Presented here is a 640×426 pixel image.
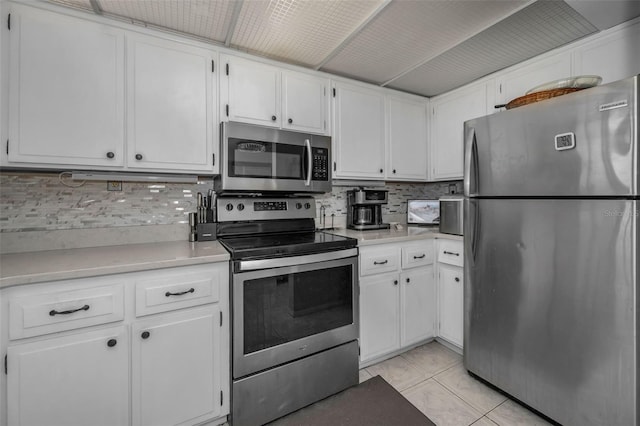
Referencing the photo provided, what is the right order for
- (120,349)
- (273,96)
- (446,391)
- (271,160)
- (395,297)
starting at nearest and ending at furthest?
1. (120,349)
2. (446,391)
3. (271,160)
4. (273,96)
5. (395,297)

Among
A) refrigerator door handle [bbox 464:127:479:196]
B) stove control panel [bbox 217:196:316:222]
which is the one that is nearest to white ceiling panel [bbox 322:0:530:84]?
refrigerator door handle [bbox 464:127:479:196]

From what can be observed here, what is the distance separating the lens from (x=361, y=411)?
1615 millimetres

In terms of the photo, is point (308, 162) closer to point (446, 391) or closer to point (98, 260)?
point (98, 260)

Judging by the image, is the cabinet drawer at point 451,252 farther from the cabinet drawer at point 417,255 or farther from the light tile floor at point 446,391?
the light tile floor at point 446,391

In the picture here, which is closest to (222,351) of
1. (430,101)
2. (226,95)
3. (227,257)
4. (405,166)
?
(227,257)

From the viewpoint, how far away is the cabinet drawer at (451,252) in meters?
2.11

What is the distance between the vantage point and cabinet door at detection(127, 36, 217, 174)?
1595 millimetres

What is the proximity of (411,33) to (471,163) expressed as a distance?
3.00 feet

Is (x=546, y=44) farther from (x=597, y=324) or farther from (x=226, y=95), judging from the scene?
(x=226, y=95)

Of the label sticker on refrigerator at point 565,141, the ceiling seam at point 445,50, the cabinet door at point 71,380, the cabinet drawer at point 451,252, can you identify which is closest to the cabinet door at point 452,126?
the ceiling seam at point 445,50

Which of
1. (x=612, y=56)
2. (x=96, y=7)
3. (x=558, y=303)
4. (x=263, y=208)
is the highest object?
(x=96, y=7)

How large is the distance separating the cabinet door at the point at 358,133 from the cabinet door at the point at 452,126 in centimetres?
63

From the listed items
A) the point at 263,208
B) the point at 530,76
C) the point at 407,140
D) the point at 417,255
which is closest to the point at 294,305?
the point at 263,208

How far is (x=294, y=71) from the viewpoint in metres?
2.08
